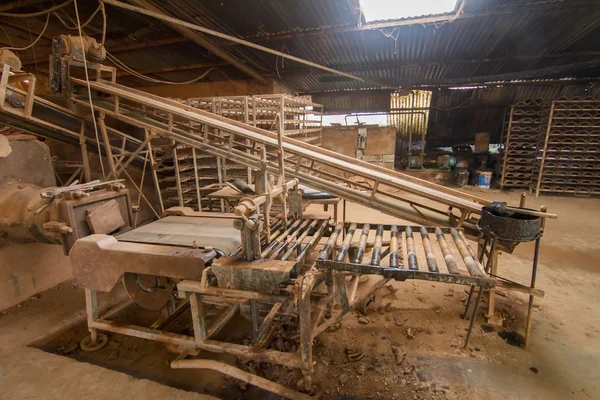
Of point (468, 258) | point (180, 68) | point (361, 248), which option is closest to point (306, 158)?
point (361, 248)

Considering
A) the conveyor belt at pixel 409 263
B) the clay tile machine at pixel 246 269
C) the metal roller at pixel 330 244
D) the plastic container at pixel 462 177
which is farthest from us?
the plastic container at pixel 462 177

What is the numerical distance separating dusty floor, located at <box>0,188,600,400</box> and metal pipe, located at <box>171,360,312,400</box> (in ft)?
0.73

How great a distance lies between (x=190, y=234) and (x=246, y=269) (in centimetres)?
117

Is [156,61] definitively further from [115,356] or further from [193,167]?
[115,356]

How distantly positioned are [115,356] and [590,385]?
477 centimetres

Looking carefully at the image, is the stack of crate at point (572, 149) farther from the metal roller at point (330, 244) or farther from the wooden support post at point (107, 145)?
the wooden support post at point (107, 145)

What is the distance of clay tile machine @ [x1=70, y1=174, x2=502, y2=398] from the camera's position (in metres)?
2.20

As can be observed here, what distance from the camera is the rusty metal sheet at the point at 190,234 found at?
2.82 m

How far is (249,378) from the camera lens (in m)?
2.48

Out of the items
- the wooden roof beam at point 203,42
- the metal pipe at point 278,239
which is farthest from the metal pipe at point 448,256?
the wooden roof beam at point 203,42

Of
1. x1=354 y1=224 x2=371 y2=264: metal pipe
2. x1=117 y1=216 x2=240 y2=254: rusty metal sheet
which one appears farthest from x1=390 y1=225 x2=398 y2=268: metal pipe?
x1=117 y1=216 x2=240 y2=254: rusty metal sheet

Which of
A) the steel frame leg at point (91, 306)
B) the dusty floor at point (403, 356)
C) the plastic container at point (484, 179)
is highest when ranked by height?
the plastic container at point (484, 179)

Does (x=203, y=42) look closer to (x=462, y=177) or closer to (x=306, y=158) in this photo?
(x=306, y=158)

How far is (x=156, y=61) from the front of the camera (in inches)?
298
